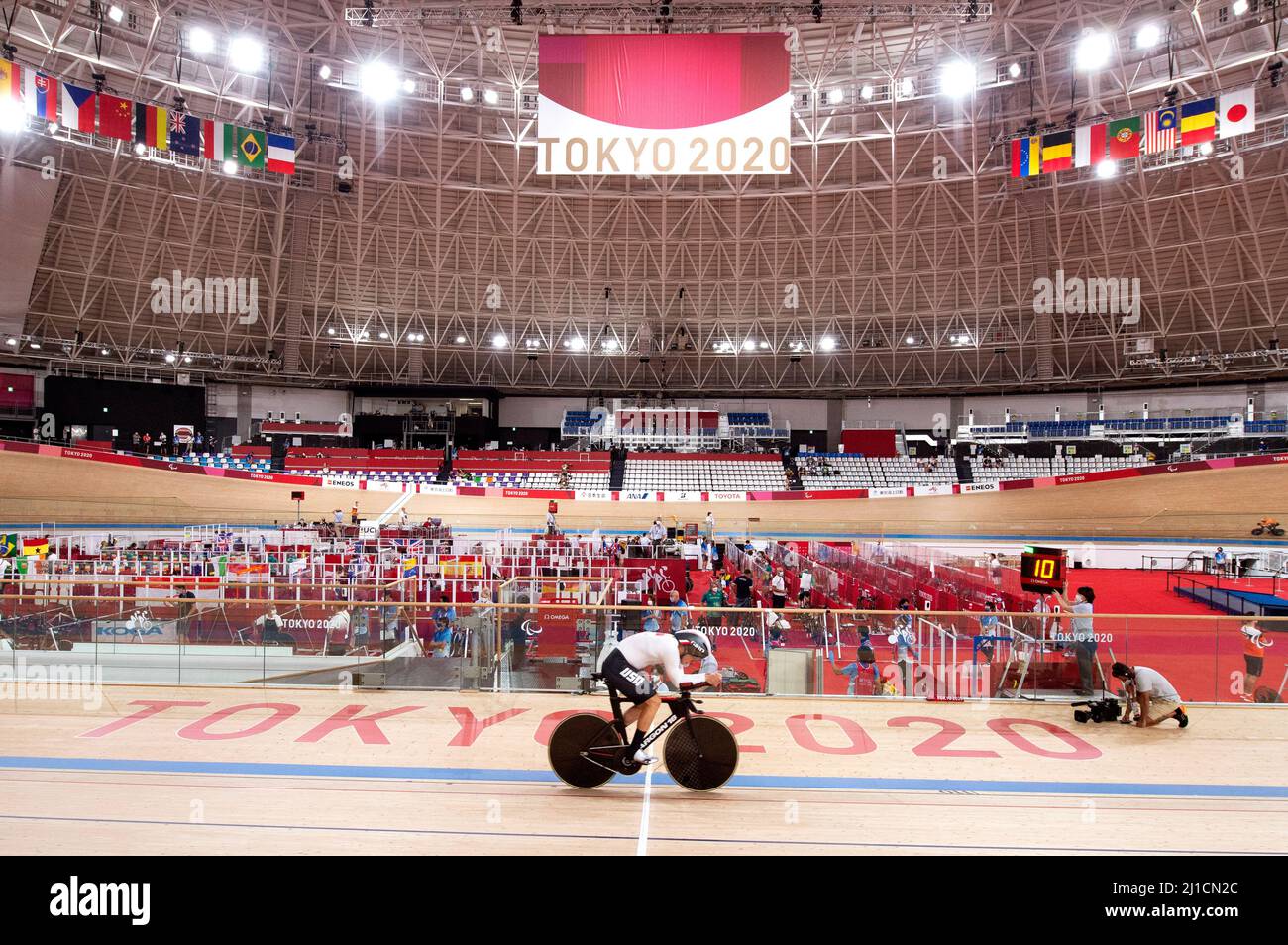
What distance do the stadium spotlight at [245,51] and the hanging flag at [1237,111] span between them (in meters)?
28.0

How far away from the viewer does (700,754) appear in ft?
17.9

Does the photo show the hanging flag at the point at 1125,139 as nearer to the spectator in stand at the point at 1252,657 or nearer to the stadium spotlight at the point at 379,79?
the spectator in stand at the point at 1252,657

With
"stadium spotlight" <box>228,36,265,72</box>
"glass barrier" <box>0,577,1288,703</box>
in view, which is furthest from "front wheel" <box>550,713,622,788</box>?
"stadium spotlight" <box>228,36,265,72</box>

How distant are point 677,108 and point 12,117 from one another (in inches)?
800

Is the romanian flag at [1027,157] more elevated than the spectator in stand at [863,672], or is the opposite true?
the romanian flag at [1027,157]

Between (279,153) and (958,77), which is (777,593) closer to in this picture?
(958,77)

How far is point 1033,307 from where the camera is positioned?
31312mm

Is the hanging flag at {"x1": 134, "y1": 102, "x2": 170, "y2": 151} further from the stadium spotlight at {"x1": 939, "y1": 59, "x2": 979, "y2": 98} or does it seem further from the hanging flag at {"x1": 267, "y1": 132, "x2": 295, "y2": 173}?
the stadium spotlight at {"x1": 939, "y1": 59, "x2": 979, "y2": 98}

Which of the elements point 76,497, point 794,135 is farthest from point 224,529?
point 794,135

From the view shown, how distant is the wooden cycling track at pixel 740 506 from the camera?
2306 centimetres

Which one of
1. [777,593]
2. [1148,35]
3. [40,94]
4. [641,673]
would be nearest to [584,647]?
[641,673]

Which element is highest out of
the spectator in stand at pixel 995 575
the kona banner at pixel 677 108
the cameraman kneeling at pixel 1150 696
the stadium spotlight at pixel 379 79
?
the stadium spotlight at pixel 379 79

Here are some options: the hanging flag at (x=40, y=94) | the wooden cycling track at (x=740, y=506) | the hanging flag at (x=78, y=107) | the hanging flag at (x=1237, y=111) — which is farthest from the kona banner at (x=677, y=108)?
the wooden cycling track at (x=740, y=506)

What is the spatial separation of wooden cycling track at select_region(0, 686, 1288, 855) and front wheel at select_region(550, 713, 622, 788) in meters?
0.14
